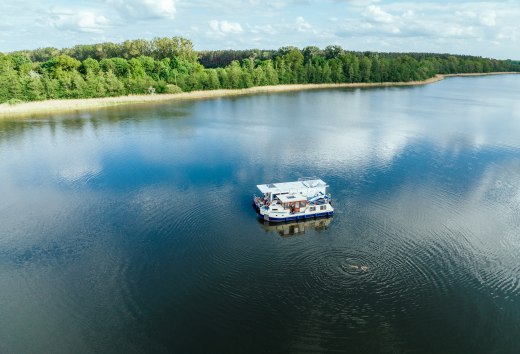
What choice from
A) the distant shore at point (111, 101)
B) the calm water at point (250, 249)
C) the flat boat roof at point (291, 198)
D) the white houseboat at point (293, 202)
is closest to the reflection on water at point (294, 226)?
the calm water at point (250, 249)

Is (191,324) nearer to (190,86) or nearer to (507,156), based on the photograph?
(507,156)

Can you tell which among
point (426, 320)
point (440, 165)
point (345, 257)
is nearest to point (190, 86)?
point (440, 165)

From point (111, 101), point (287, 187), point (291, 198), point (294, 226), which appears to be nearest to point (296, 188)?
point (287, 187)

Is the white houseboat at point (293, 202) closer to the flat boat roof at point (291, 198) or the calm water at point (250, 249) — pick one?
the flat boat roof at point (291, 198)

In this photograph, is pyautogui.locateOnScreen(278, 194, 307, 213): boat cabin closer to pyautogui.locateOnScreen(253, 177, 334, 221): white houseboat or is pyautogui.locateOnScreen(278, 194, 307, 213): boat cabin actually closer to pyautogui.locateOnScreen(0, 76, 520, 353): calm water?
pyautogui.locateOnScreen(253, 177, 334, 221): white houseboat

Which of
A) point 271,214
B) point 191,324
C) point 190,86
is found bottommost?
point 191,324

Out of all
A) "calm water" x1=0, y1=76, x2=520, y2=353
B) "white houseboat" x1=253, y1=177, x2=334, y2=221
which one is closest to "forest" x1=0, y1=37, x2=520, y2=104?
"calm water" x1=0, y1=76, x2=520, y2=353
